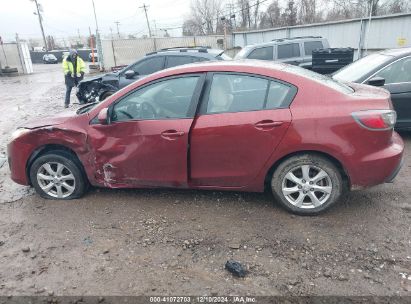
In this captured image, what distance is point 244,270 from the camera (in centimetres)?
290

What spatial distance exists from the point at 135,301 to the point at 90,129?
2060 millimetres

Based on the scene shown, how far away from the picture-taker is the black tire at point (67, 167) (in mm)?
4129

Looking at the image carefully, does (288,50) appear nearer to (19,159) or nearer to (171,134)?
(171,134)

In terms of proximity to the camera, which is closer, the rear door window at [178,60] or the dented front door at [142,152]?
the dented front door at [142,152]

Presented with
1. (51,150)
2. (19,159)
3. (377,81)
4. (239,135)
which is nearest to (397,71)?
(377,81)

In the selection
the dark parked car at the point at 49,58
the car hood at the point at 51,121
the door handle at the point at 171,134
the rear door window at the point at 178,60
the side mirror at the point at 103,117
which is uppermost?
the rear door window at the point at 178,60

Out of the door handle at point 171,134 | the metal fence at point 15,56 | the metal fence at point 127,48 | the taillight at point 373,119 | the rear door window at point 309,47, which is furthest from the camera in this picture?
the metal fence at point 15,56

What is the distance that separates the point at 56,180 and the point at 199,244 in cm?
206

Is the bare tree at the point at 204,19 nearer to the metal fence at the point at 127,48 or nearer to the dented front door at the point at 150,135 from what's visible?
the metal fence at the point at 127,48

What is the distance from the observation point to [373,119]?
3.32 metres

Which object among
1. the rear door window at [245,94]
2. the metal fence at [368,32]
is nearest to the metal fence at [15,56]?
the metal fence at [368,32]

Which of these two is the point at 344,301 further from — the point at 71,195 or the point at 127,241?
the point at 71,195

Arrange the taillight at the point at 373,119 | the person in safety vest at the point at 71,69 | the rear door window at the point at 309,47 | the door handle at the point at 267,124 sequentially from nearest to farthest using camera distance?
the taillight at the point at 373,119, the door handle at the point at 267,124, the rear door window at the point at 309,47, the person in safety vest at the point at 71,69

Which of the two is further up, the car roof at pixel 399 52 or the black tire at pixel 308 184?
the car roof at pixel 399 52
